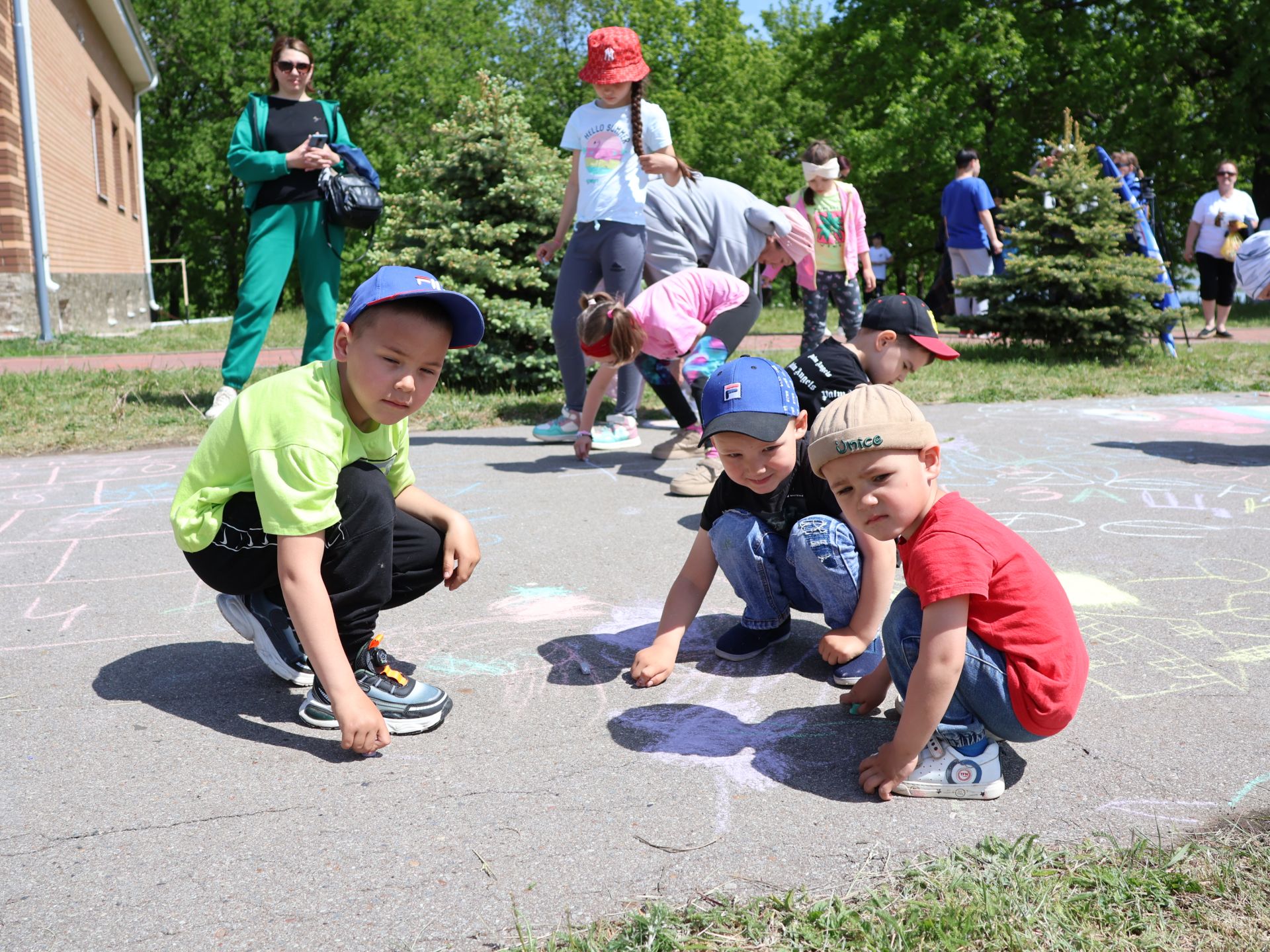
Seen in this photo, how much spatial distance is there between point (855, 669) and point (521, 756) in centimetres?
87

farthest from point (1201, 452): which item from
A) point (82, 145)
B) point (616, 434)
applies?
point (82, 145)

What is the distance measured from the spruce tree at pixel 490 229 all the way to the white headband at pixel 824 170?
195 centimetres

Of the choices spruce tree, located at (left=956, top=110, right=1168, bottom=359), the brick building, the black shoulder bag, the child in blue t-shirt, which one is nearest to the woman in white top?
the child in blue t-shirt

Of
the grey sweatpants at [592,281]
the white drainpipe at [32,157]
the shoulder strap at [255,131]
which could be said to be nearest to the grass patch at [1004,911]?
the grey sweatpants at [592,281]

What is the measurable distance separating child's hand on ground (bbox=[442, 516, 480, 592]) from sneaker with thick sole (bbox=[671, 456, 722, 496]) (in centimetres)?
221

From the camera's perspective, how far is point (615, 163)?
5.72 metres

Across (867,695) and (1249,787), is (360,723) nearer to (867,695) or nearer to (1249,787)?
(867,695)

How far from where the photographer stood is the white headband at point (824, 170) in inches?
334

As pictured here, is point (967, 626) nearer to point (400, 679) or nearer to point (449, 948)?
point (449, 948)

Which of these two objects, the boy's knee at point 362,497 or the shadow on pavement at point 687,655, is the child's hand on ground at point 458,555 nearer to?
the boy's knee at point 362,497

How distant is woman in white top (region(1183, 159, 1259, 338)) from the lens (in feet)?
37.2

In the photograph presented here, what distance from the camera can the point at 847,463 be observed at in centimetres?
206

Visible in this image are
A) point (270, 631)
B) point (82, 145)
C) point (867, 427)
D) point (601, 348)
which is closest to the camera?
point (867, 427)

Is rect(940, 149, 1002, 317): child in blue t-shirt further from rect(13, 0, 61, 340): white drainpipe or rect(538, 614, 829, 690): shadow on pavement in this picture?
rect(13, 0, 61, 340): white drainpipe
